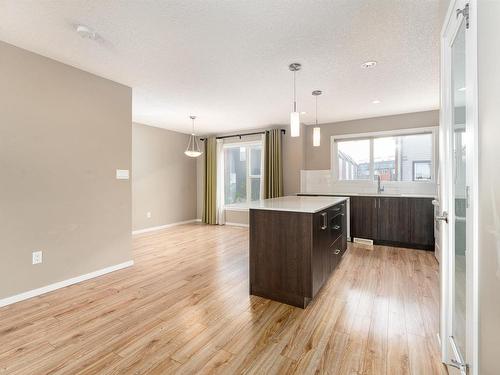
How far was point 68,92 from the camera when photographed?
287cm

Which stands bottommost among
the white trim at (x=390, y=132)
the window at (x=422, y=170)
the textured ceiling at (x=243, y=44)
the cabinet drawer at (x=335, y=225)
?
the cabinet drawer at (x=335, y=225)

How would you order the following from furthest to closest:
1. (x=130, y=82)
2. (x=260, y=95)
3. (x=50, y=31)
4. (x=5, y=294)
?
1. (x=260, y=95)
2. (x=130, y=82)
3. (x=5, y=294)
4. (x=50, y=31)

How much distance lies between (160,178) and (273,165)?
2832 millimetres

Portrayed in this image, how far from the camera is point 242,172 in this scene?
6.73m

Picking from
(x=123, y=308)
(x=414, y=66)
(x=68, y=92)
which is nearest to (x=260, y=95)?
(x=414, y=66)

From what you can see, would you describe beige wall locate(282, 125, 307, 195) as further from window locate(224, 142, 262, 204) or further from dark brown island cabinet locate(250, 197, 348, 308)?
dark brown island cabinet locate(250, 197, 348, 308)

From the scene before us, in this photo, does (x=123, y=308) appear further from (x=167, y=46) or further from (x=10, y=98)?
(x=167, y=46)

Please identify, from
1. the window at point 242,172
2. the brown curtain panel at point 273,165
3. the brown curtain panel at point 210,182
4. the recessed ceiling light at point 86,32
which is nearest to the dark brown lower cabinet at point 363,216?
the brown curtain panel at point 273,165

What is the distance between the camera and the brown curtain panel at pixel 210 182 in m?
6.76

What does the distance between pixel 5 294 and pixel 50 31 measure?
8.26 feet

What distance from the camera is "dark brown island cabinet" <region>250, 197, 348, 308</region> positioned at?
7.57ft

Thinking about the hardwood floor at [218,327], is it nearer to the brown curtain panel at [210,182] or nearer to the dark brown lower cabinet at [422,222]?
the dark brown lower cabinet at [422,222]

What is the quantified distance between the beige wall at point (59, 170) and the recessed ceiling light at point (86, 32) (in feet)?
2.70

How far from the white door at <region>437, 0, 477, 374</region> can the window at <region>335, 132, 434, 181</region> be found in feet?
12.0
